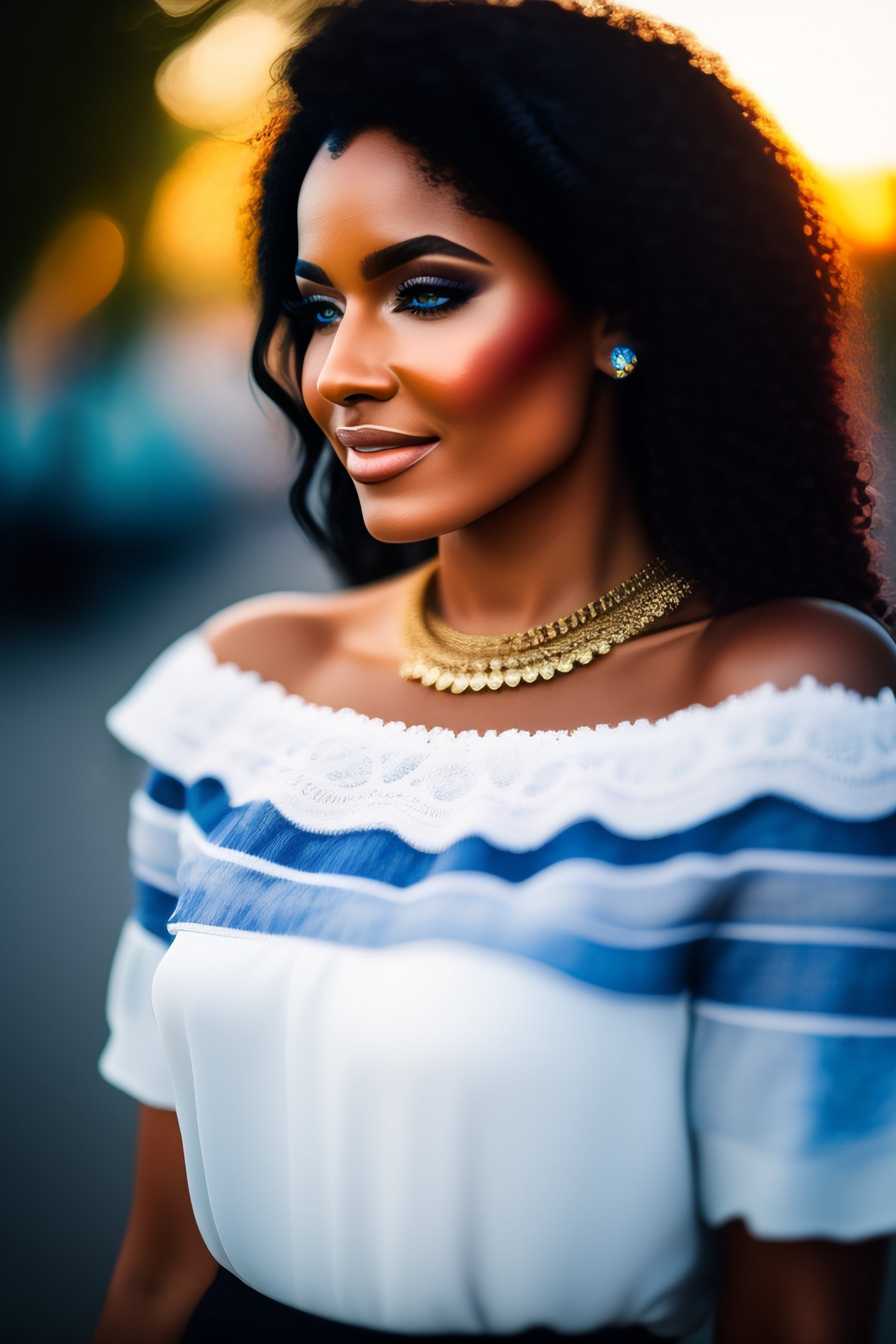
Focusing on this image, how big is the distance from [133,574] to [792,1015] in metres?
1.48

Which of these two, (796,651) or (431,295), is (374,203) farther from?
(796,651)

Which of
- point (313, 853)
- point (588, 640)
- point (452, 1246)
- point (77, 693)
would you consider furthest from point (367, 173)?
point (77, 693)

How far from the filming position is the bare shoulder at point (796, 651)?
0.78 meters

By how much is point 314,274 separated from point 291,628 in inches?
16.9

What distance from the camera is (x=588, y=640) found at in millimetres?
920

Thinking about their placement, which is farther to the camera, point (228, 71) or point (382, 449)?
point (228, 71)

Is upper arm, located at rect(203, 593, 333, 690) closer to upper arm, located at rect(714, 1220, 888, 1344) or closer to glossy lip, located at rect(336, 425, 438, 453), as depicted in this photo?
glossy lip, located at rect(336, 425, 438, 453)

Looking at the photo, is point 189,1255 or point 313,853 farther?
point 189,1255

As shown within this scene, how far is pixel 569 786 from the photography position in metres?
0.80

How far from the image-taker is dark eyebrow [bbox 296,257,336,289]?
33.7 inches

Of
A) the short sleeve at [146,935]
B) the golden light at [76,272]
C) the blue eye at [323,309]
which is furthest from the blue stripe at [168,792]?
the golden light at [76,272]

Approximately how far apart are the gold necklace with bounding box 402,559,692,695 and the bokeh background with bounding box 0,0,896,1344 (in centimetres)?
44

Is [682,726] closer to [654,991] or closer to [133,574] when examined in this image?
[654,991]

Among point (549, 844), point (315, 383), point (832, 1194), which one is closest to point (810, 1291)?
point (832, 1194)
